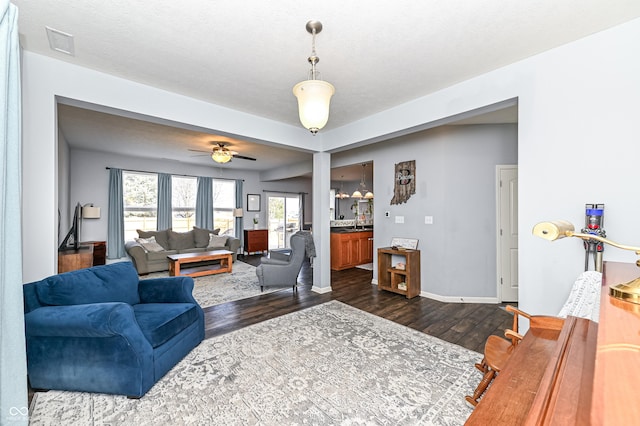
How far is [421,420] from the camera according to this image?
1713mm

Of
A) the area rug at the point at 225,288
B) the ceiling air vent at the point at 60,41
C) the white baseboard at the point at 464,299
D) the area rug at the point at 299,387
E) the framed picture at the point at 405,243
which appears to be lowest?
the area rug at the point at 299,387

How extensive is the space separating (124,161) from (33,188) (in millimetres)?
4832

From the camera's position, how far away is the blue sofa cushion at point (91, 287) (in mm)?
2068

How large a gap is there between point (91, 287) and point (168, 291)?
0.61 metres

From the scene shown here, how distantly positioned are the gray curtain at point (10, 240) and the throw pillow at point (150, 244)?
5.26 metres

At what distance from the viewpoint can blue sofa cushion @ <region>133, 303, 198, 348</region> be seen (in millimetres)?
2109

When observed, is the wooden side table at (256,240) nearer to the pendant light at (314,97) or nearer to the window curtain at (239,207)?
the window curtain at (239,207)

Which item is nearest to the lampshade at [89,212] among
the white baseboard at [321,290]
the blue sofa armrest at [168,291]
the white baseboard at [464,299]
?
the blue sofa armrest at [168,291]

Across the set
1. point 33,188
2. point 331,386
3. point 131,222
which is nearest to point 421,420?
point 331,386

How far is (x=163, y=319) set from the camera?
2221mm

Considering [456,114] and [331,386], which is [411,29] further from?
[331,386]

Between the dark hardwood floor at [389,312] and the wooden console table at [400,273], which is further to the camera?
the wooden console table at [400,273]

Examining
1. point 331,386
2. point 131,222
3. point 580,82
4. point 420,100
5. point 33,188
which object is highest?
point 420,100

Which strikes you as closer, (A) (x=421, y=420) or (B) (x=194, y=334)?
(A) (x=421, y=420)
